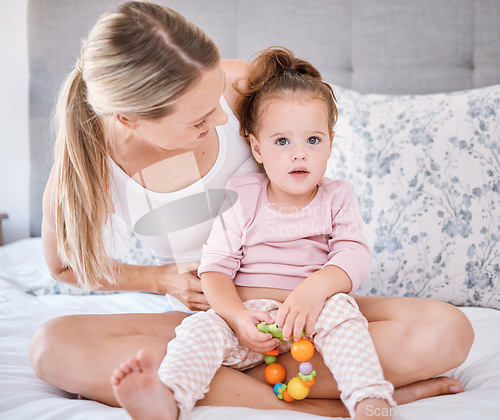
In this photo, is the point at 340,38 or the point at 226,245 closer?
the point at 226,245

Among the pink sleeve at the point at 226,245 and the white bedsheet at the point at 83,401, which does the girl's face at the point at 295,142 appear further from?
the white bedsheet at the point at 83,401

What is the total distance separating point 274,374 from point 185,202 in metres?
0.48

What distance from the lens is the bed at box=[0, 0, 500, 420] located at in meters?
1.01

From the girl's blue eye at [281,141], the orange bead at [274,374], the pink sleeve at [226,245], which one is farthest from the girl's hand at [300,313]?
the girl's blue eye at [281,141]

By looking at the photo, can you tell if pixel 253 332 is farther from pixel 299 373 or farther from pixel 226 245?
pixel 226 245

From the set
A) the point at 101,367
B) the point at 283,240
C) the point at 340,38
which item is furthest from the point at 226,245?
the point at 340,38

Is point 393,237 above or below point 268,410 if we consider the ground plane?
above

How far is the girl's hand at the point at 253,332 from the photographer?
2.85ft

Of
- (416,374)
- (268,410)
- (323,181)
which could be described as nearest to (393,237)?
(323,181)

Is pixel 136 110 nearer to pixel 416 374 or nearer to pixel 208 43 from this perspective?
pixel 208 43

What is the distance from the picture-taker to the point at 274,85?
43.9 inches

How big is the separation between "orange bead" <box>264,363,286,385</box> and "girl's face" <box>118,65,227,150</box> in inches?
19.1

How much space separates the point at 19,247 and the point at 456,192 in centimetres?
159

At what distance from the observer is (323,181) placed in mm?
1170
